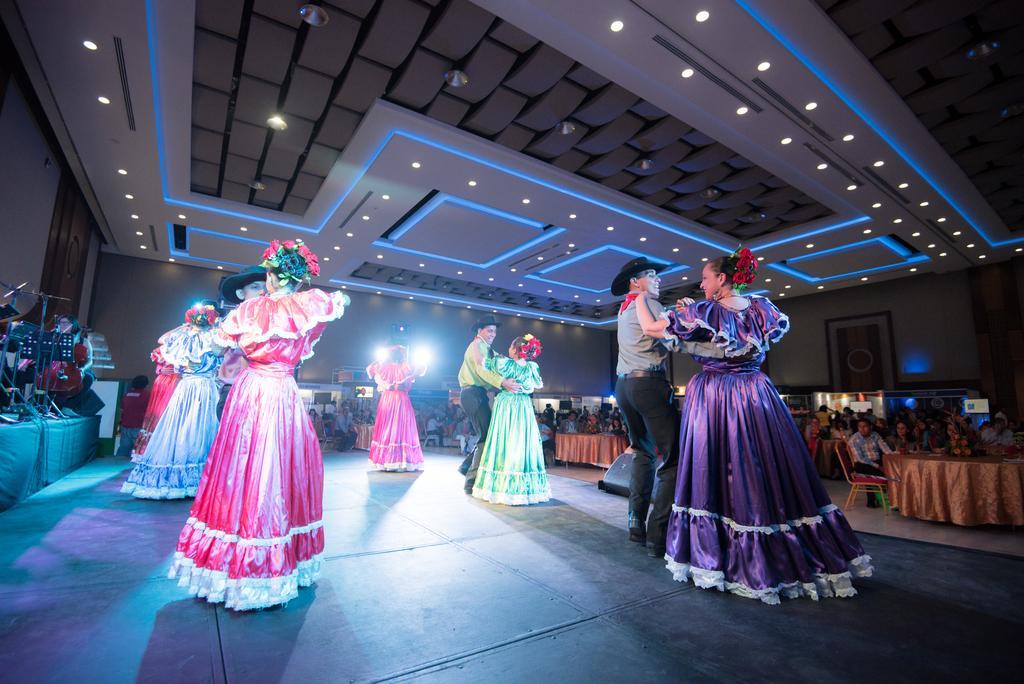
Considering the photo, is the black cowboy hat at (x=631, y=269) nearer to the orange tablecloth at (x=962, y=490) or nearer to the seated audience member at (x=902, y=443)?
the orange tablecloth at (x=962, y=490)

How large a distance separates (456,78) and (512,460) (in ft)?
14.7

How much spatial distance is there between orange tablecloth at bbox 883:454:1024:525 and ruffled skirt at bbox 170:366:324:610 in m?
5.68

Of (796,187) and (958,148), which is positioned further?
(796,187)

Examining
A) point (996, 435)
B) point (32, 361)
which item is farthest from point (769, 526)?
point (996, 435)

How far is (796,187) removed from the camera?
796 centimetres

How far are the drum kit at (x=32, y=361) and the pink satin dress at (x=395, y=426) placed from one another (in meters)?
3.55

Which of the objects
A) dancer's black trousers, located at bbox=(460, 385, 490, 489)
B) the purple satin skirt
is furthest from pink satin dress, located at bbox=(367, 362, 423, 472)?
the purple satin skirt

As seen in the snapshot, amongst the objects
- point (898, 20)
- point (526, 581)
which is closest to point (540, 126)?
point (898, 20)

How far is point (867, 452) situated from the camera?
5660mm

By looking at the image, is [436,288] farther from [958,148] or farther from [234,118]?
[958,148]

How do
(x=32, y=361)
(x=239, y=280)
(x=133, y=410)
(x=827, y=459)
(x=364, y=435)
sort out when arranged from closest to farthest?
1. (x=239, y=280)
2. (x=32, y=361)
3. (x=133, y=410)
4. (x=827, y=459)
5. (x=364, y=435)

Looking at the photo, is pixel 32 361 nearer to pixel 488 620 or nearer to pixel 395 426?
pixel 395 426

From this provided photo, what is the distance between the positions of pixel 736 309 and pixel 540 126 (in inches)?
195

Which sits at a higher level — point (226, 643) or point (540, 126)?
point (540, 126)
